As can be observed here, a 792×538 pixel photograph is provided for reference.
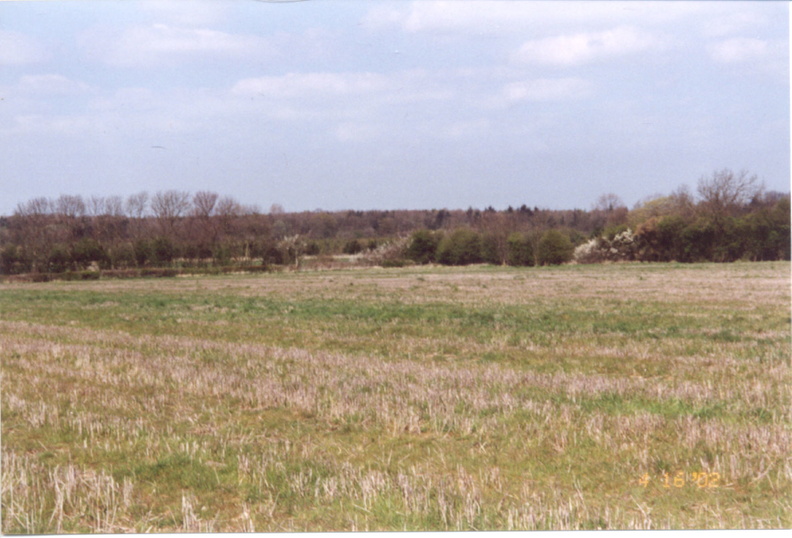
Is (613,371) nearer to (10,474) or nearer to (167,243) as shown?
(10,474)

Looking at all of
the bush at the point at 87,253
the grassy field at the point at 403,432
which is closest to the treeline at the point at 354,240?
the bush at the point at 87,253

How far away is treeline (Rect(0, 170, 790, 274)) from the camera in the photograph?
45.1 m

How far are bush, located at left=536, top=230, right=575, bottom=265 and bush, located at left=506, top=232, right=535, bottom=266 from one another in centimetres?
128

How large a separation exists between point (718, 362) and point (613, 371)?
6.71 feet

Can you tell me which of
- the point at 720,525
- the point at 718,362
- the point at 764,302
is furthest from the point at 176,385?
the point at 764,302

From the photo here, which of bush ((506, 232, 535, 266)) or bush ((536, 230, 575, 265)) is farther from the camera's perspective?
bush ((506, 232, 535, 266))

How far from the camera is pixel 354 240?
324ft

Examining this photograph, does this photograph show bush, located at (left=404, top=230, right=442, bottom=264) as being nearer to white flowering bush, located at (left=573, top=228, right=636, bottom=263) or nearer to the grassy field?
white flowering bush, located at (left=573, top=228, right=636, bottom=263)

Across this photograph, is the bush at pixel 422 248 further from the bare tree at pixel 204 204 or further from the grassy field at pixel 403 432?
the grassy field at pixel 403 432

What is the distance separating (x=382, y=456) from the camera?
6.73m
